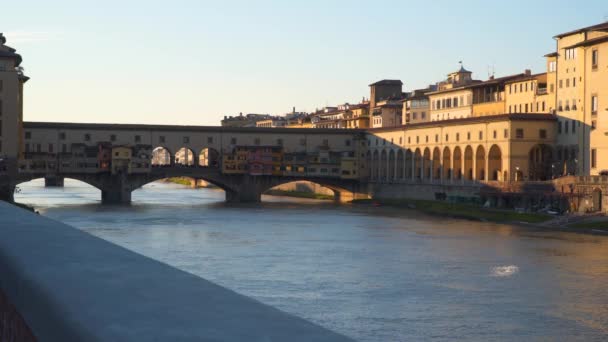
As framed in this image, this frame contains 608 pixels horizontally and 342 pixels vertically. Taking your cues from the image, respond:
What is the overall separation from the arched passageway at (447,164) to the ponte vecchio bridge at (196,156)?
593 inches

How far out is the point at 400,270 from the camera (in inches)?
1282

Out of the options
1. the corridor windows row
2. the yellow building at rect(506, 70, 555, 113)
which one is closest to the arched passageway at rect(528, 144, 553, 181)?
the corridor windows row

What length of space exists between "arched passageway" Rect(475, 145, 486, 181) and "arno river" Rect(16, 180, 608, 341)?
17472 millimetres

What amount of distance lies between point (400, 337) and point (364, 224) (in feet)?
126

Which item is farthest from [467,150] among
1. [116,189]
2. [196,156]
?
[116,189]

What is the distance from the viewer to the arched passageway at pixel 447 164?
273ft

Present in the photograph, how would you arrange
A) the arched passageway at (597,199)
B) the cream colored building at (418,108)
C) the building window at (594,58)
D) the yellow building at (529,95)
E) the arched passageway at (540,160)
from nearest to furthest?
the arched passageway at (597,199) → the building window at (594,58) → the arched passageway at (540,160) → the yellow building at (529,95) → the cream colored building at (418,108)

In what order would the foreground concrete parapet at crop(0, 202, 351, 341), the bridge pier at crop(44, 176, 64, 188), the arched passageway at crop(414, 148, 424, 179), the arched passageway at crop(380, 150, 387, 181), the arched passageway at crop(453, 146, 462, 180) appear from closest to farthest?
the foreground concrete parapet at crop(0, 202, 351, 341) → the arched passageway at crop(453, 146, 462, 180) → the arched passageway at crop(414, 148, 424, 179) → the arched passageway at crop(380, 150, 387, 181) → the bridge pier at crop(44, 176, 64, 188)

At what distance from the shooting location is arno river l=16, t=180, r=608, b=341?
2175 cm

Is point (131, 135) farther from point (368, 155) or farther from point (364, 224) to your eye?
point (364, 224)

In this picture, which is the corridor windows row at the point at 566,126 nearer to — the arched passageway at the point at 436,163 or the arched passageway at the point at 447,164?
the arched passageway at the point at 447,164

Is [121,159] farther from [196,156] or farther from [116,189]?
[196,156]

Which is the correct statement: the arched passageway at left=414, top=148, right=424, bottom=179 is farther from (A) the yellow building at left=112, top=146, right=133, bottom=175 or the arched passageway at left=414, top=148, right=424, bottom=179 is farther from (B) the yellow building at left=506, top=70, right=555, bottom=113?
(A) the yellow building at left=112, top=146, right=133, bottom=175

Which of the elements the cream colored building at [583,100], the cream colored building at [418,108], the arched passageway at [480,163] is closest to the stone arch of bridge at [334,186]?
the cream colored building at [418,108]
